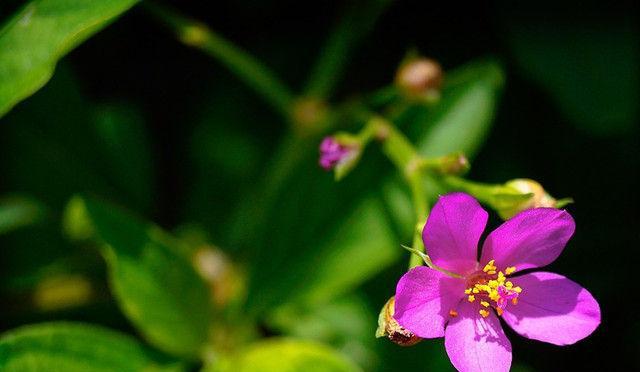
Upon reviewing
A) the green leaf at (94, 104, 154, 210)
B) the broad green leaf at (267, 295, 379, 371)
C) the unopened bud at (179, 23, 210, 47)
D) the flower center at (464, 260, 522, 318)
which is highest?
the unopened bud at (179, 23, 210, 47)

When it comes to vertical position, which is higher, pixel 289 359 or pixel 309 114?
pixel 309 114

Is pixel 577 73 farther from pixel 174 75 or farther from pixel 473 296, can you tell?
pixel 174 75

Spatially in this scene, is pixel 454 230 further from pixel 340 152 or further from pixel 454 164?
pixel 340 152

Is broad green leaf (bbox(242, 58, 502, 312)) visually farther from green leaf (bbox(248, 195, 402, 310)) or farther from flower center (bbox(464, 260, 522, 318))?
flower center (bbox(464, 260, 522, 318))

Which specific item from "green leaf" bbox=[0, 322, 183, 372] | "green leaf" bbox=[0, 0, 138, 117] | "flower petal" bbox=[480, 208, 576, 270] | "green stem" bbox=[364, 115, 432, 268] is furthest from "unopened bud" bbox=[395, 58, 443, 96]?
"green leaf" bbox=[0, 322, 183, 372]

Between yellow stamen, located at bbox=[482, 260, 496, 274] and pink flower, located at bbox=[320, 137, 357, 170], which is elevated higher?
pink flower, located at bbox=[320, 137, 357, 170]

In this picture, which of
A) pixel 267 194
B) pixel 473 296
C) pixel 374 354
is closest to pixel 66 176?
pixel 267 194

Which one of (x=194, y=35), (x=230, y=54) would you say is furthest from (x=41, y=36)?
(x=230, y=54)

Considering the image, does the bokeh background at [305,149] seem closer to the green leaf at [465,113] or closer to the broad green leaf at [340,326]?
the broad green leaf at [340,326]
